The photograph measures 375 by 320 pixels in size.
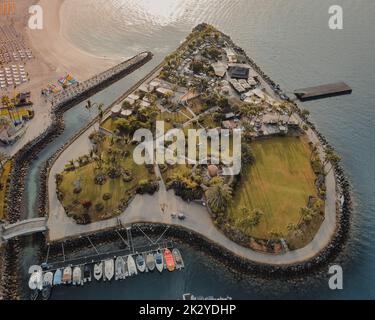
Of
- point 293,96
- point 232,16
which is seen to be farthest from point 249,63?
point 232,16

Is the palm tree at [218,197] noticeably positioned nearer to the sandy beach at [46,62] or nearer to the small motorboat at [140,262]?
the small motorboat at [140,262]

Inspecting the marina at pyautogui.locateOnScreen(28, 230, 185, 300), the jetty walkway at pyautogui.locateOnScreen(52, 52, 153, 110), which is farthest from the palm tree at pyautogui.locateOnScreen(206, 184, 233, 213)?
the jetty walkway at pyautogui.locateOnScreen(52, 52, 153, 110)

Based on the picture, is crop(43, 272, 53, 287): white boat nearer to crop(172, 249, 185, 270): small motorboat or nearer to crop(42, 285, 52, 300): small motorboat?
crop(42, 285, 52, 300): small motorboat

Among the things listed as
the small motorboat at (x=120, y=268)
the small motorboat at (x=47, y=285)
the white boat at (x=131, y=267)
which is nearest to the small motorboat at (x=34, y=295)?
the small motorboat at (x=47, y=285)

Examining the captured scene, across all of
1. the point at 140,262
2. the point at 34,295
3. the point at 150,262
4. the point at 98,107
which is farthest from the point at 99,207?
the point at 98,107
